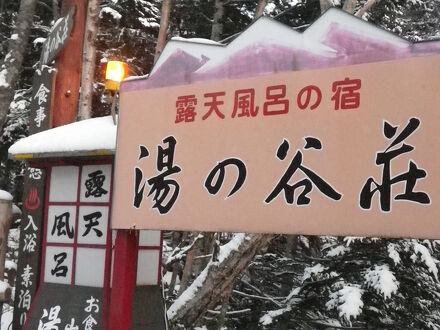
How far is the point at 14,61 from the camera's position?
10.2 meters

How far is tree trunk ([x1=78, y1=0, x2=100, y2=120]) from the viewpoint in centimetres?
798

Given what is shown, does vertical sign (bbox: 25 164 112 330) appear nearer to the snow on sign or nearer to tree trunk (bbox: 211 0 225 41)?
the snow on sign

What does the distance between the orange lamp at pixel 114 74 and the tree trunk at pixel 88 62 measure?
207 cm

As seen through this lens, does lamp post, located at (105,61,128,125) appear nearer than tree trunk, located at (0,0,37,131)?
Yes

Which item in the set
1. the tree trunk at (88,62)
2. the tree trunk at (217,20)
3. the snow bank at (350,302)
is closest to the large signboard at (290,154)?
the tree trunk at (88,62)

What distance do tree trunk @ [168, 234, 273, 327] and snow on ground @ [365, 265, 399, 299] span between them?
7.04 feet

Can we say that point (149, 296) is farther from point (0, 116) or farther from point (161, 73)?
point (0, 116)

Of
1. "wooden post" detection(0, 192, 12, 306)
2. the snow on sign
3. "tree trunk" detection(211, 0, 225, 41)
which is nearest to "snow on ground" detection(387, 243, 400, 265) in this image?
"wooden post" detection(0, 192, 12, 306)

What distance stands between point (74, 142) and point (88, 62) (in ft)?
9.18

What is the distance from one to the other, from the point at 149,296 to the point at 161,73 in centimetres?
259

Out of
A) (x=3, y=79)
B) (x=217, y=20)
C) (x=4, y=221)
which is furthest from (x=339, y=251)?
(x=3, y=79)

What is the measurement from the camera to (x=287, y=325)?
10109 mm

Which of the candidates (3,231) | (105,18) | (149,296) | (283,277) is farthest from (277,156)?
(105,18)

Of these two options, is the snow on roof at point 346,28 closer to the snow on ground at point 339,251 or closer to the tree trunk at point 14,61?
the snow on ground at point 339,251
